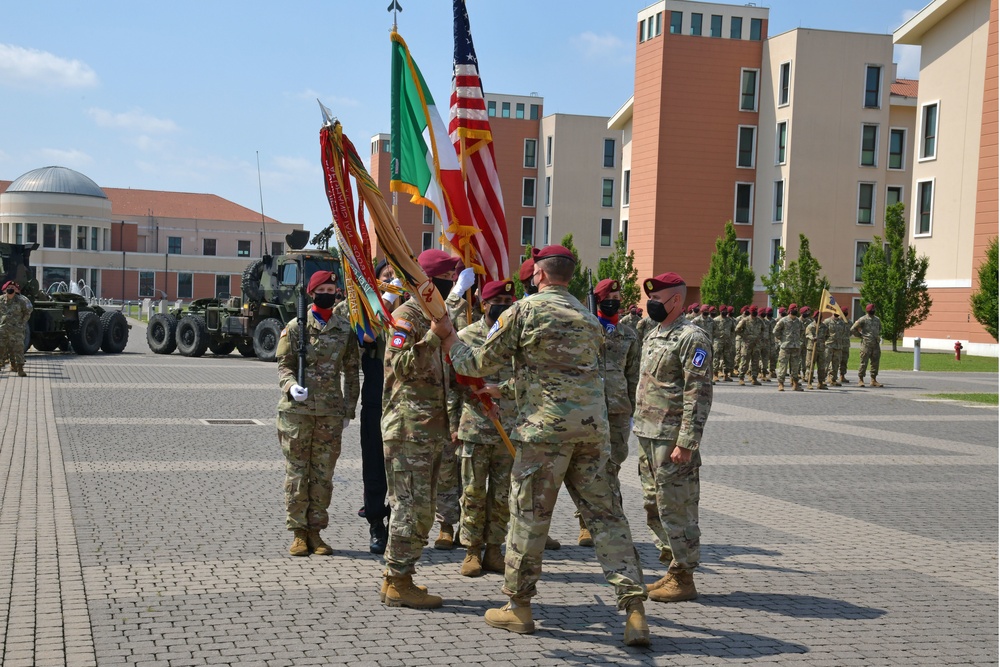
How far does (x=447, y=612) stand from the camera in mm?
6000

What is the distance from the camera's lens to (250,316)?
27656mm

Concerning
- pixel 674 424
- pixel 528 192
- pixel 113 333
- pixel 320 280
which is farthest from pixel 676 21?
pixel 674 424

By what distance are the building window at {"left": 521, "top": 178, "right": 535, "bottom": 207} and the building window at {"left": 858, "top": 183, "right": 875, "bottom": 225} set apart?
31349 millimetres

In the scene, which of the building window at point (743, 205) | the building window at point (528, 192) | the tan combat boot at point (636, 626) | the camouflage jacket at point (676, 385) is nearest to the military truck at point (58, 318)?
the camouflage jacket at point (676, 385)

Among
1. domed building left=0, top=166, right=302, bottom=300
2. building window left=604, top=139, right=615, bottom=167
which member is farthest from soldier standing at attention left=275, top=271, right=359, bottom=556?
domed building left=0, top=166, right=302, bottom=300

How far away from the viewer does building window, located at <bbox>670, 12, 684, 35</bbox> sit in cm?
5533

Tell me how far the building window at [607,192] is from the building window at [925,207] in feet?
116

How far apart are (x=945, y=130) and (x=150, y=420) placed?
124ft

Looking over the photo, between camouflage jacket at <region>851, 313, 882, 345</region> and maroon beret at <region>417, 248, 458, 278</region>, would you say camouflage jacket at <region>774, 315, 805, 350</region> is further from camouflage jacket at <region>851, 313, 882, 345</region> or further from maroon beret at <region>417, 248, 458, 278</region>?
maroon beret at <region>417, 248, 458, 278</region>

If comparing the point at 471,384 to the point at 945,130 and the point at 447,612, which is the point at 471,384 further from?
the point at 945,130

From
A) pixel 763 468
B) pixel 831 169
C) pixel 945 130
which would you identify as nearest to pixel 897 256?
pixel 945 130

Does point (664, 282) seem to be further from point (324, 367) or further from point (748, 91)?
point (748, 91)

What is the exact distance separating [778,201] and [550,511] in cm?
5184

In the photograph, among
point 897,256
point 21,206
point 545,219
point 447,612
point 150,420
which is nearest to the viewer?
point 447,612
